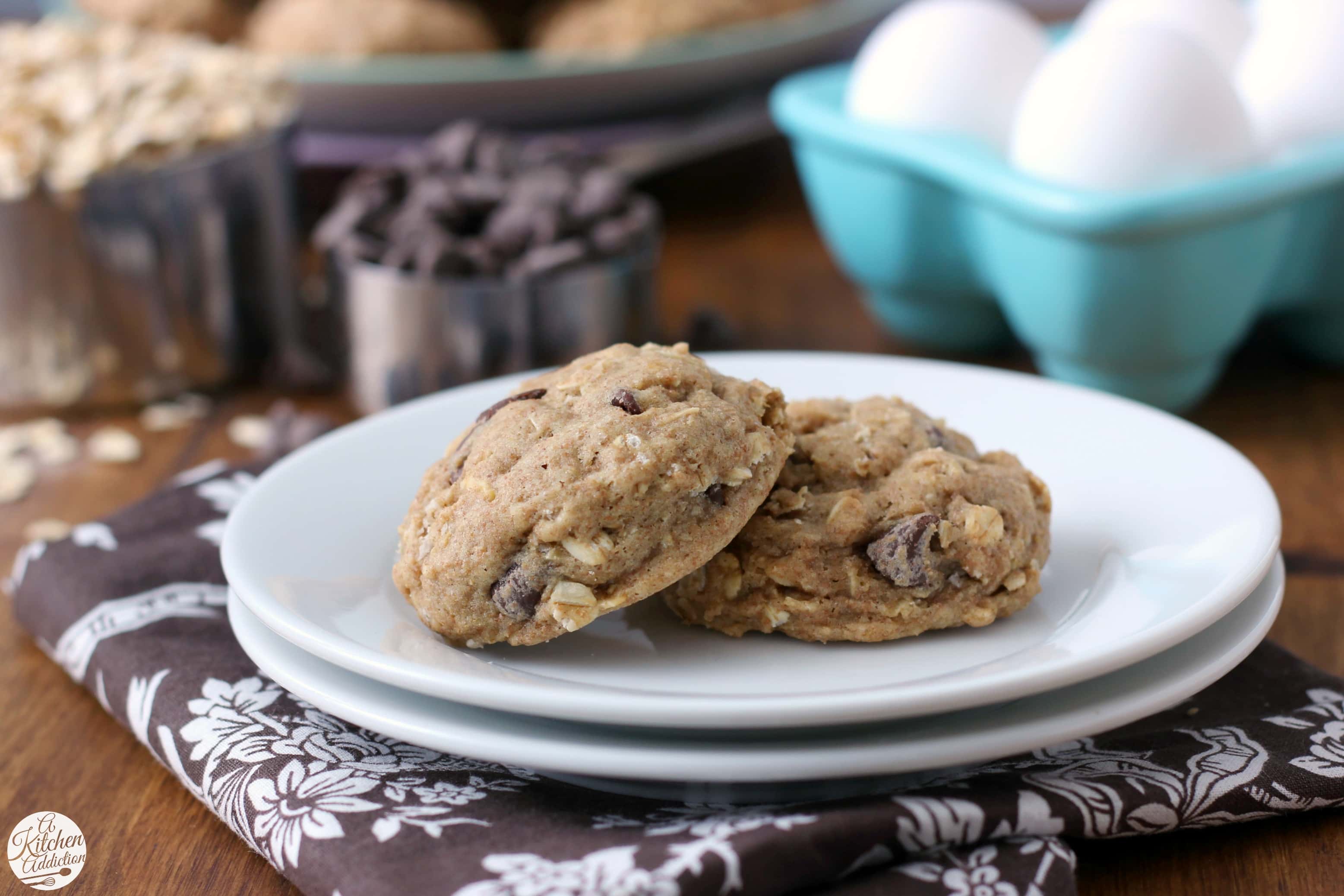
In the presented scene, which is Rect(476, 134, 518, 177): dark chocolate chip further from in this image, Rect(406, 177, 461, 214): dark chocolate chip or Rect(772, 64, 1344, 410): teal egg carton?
Rect(772, 64, 1344, 410): teal egg carton

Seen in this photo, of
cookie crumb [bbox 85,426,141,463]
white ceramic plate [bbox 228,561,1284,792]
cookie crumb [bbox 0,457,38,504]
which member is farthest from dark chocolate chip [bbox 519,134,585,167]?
white ceramic plate [bbox 228,561,1284,792]

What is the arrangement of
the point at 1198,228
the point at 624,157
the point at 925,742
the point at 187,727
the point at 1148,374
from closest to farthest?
the point at 925,742, the point at 187,727, the point at 1198,228, the point at 1148,374, the point at 624,157

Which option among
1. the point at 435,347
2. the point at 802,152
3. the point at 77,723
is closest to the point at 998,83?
the point at 802,152

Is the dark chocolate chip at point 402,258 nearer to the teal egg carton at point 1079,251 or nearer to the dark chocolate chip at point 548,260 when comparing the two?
the dark chocolate chip at point 548,260

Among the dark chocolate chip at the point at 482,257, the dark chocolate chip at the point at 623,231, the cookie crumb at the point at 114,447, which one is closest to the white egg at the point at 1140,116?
the dark chocolate chip at the point at 623,231

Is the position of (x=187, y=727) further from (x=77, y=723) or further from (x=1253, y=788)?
(x=1253, y=788)

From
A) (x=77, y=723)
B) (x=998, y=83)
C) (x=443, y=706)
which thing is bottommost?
(x=77, y=723)

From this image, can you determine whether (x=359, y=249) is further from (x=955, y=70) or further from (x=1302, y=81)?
(x=1302, y=81)
